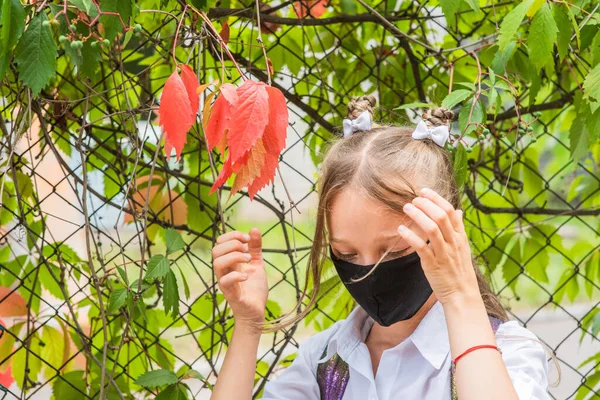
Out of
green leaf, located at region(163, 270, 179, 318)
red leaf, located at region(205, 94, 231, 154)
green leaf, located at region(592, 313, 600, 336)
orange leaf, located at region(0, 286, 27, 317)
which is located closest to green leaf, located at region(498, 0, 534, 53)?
red leaf, located at region(205, 94, 231, 154)

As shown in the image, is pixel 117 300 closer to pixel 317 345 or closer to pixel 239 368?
pixel 239 368

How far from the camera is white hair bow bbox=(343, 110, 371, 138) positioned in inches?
62.9

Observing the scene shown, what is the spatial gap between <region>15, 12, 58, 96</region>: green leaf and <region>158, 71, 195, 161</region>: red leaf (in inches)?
8.8

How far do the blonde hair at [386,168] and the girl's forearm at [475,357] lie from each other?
0.23 meters

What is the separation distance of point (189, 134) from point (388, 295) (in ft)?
2.73

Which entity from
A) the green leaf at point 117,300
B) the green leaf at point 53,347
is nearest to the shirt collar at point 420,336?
the green leaf at point 117,300

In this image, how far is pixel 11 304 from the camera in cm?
198

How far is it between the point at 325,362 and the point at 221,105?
632mm

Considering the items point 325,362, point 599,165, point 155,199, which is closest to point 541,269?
point 599,165

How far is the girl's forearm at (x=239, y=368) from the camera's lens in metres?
1.56

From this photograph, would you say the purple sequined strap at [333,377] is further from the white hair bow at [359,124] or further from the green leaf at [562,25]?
the green leaf at [562,25]

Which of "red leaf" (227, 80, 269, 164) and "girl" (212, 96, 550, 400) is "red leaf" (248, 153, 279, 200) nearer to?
"red leaf" (227, 80, 269, 164)

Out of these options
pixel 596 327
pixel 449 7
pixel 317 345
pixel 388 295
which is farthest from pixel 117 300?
pixel 596 327

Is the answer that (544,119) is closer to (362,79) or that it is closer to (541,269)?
(541,269)
